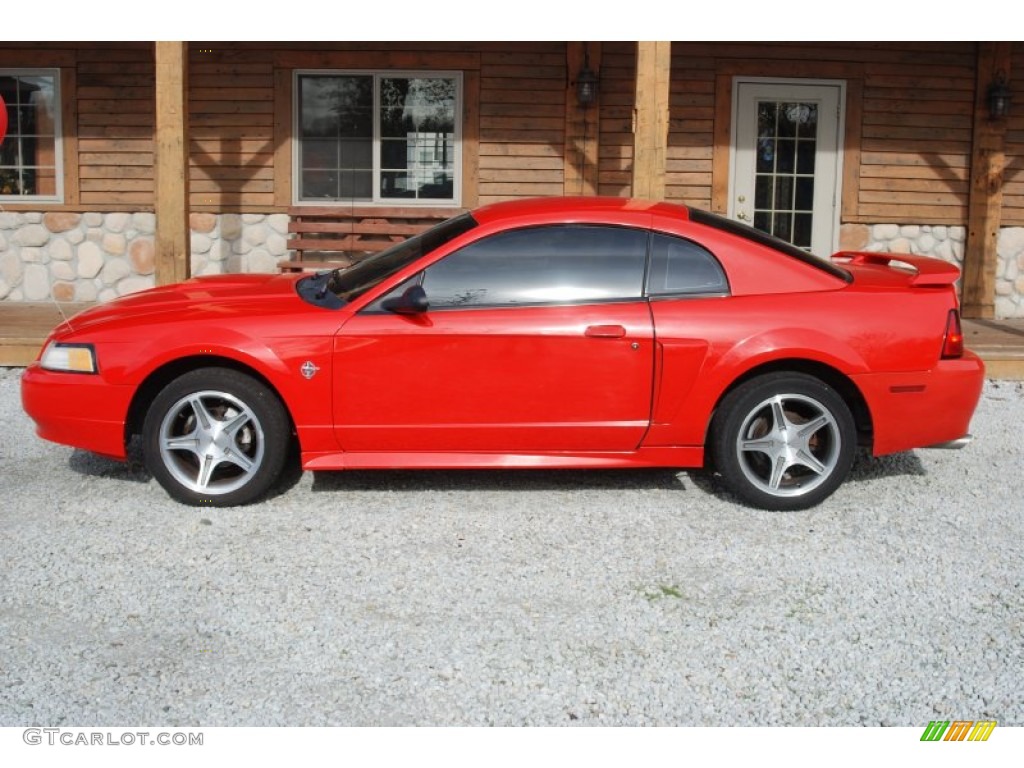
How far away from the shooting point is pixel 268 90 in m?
11.1

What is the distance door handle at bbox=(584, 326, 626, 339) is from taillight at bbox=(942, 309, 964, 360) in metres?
1.54

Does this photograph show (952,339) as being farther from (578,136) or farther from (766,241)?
(578,136)

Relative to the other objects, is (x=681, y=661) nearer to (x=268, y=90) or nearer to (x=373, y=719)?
(x=373, y=719)

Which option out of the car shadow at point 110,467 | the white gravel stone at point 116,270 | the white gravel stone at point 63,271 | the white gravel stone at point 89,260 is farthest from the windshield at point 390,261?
the white gravel stone at point 63,271

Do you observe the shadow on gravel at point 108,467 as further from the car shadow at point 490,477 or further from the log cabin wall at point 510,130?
the log cabin wall at point 510,130

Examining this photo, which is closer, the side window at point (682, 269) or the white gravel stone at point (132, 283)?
the side window at point (682, 269)

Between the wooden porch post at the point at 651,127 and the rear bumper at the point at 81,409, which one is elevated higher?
the wooden porch post at the point at 651,127

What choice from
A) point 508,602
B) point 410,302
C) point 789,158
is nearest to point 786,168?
point 789,158

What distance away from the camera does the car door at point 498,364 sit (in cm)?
505

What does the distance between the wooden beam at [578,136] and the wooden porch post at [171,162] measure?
4.00 metres

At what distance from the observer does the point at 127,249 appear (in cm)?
1130

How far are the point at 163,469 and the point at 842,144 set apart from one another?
327 inches

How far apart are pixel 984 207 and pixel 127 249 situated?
28.4 feet
